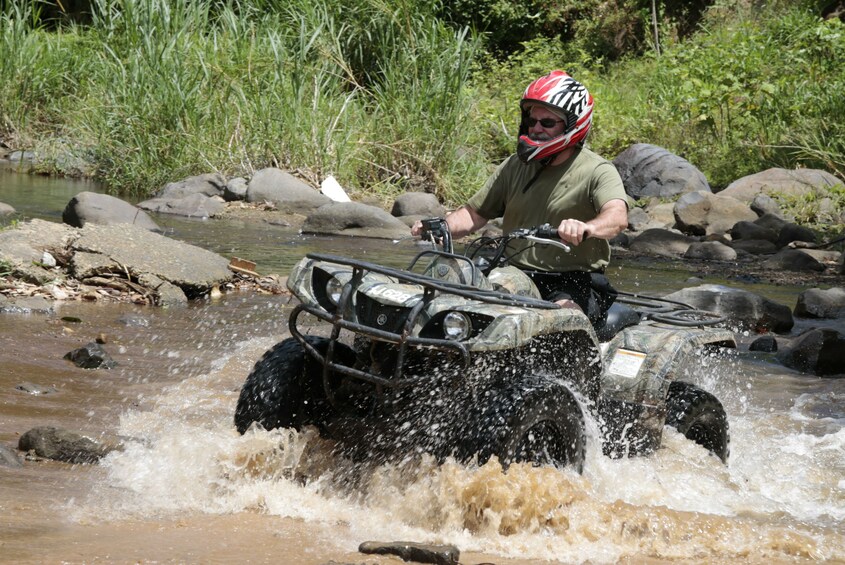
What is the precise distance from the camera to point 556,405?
4.15 m

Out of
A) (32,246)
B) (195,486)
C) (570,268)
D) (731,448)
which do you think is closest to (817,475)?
(731,448)

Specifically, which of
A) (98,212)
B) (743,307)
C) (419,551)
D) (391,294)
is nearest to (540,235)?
(391,294)

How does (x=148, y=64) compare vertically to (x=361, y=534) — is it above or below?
above

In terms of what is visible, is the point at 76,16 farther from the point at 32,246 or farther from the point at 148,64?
the point at 32,246

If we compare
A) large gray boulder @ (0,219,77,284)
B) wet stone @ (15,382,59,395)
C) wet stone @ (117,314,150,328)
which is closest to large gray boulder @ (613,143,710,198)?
large gray boulder @ (0,219,77,284)

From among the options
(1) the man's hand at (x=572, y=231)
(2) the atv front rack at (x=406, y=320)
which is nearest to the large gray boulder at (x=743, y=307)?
(1) the man's hand at (x=572, y=231)

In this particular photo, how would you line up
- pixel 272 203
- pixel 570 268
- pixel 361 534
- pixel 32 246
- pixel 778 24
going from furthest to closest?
1. pixel 778 24
2. pixel 272 203
3. pixel 32 246
4. pixel 570 268
5. pixel 361 534

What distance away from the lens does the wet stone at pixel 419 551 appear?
3.62m

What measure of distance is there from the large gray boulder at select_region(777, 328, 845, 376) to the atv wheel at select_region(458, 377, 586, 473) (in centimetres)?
423

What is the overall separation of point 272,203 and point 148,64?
2.53m

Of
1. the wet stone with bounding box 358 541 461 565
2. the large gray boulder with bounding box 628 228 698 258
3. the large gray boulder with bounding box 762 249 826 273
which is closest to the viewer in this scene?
the wet stone with bounding box 358 541 461 565

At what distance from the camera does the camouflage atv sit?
4.05 meters

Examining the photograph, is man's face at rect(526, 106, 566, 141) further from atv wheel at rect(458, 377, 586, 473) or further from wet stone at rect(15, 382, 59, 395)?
wet stone at rect(15, 382, 59, 395)

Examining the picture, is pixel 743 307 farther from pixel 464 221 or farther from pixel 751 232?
pixel 751 232
